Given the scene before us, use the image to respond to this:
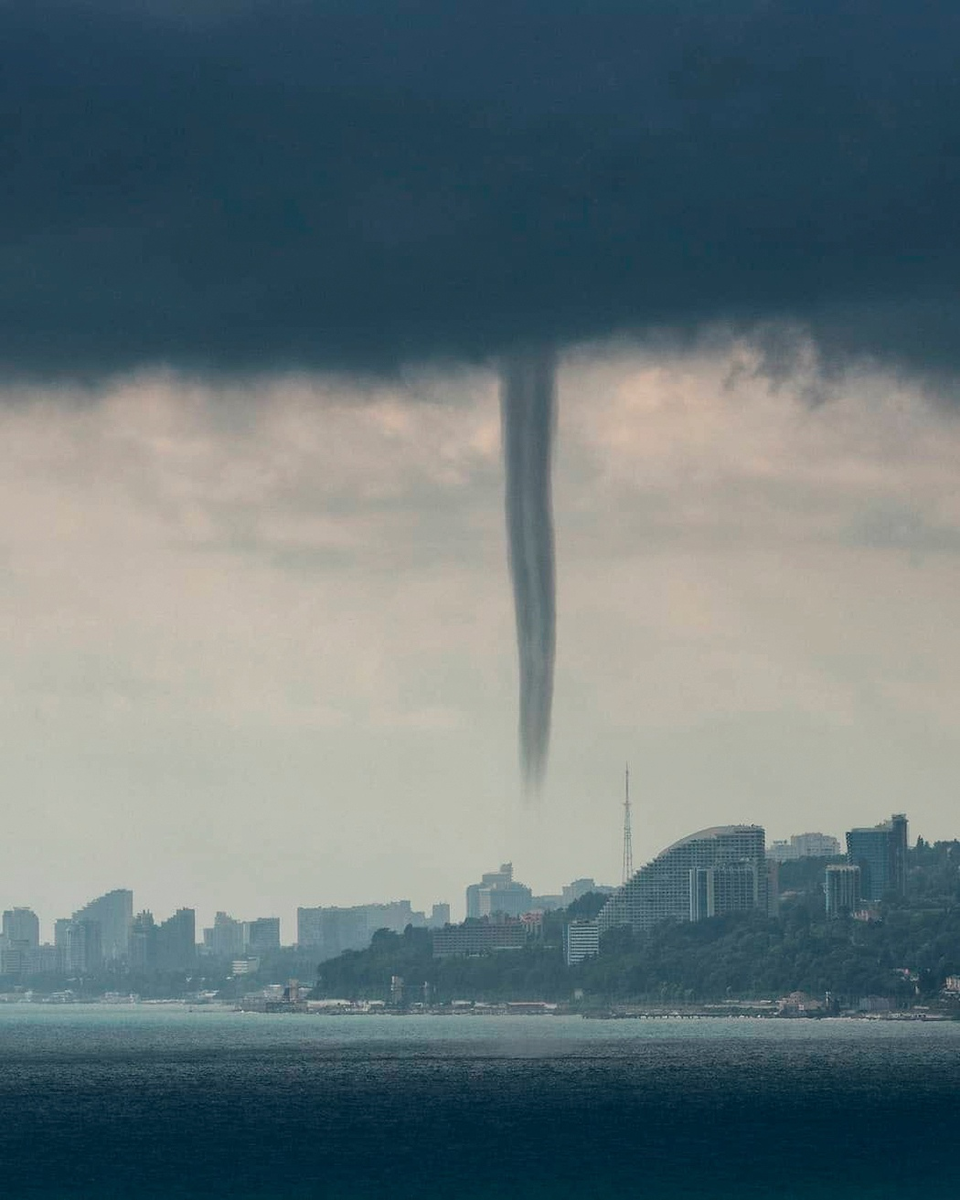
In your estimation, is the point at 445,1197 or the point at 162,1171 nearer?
the point at 445,1197

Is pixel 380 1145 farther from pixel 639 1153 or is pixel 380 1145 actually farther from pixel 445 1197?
pixel 445 1197

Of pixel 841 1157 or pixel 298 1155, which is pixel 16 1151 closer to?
pixel 298 1155

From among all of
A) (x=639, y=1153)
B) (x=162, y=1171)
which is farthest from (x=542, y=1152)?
(x=162, y=1171)

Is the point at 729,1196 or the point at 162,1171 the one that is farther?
the point at 162,1171

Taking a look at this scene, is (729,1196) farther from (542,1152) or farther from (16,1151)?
(16,1151)

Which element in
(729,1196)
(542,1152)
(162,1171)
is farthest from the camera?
(542,1152)

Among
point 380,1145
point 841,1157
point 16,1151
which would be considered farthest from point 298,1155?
point 841,1157

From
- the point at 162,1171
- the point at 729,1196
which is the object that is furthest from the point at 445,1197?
the point at 162,1171

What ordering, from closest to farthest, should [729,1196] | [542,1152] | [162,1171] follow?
[729,1196] < [162,1171] < [542,1152]
